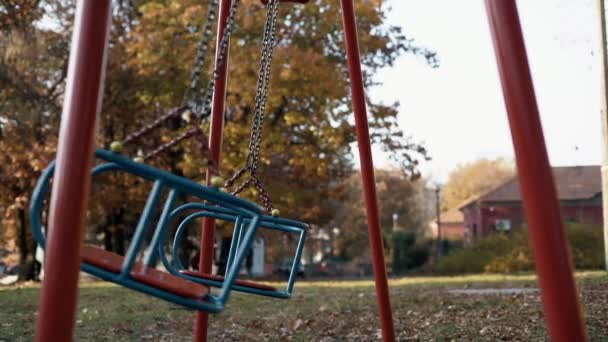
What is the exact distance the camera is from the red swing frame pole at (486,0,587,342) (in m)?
1.76

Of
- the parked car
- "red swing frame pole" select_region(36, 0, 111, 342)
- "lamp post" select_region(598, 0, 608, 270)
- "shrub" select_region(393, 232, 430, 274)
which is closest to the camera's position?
"red swing frame pole" select_region(36, 0, 111, 342)

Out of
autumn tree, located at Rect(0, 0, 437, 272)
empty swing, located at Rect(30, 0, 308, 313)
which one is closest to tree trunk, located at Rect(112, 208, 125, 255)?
autumn tree, located at Rect(0, 0, 437, 272)

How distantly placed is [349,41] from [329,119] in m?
10.3

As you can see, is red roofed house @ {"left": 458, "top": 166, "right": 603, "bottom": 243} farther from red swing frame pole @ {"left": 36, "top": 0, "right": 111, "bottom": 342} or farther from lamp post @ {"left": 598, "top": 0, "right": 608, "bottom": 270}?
red swing frame pole @ {"left": 36, "top": 0, "right": 111, "bottom": 342}

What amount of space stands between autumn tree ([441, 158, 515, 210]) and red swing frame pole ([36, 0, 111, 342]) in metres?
54.4

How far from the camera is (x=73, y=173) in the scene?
5.81 ft

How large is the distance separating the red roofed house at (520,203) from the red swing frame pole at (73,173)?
32.6 m

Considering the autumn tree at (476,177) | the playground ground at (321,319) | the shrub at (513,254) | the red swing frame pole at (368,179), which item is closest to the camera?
the red swing frame pole at (368,179)

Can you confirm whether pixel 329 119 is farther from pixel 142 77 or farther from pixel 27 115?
pixel 27 115

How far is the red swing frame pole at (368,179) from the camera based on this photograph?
4.14 meters

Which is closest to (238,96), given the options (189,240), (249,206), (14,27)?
(14,27)

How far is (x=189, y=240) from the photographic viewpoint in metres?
19.8

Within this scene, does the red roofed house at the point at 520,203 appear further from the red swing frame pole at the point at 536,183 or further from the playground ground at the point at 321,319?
the red swing frame pole at the point at 536,183

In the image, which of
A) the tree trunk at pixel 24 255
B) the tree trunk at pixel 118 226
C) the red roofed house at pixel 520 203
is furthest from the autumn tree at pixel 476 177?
the tree trunk at pixel 24 255
